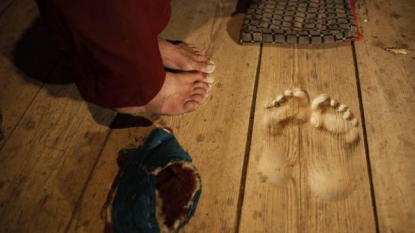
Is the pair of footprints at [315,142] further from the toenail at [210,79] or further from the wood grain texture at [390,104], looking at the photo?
the toenail at [210,79]

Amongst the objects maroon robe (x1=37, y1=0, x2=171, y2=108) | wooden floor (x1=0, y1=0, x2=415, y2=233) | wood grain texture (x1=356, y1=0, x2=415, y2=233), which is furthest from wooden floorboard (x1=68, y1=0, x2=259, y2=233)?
wood grain texture (x1=356, y1=0, x2=415, y2=233)

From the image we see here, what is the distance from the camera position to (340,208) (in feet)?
2.17

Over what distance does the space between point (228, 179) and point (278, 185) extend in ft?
0.38

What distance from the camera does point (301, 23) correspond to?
3.28 feet

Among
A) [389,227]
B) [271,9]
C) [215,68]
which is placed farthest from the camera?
[271,9]

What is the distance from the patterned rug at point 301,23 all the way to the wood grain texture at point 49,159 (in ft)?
1.78

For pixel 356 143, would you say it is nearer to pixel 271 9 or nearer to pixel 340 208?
pixel 340 208

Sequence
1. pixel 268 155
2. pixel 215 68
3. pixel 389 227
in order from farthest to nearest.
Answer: pixel 215 68 → pixel 268 155 → pixel 389 227

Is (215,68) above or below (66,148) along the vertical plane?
A: above

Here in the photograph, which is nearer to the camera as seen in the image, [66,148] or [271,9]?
[66,148]

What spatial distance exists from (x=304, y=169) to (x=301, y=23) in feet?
1.71

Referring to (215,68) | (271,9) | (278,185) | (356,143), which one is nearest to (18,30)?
(215,68)

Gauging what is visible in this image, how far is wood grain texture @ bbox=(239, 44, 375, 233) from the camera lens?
65 centimetres

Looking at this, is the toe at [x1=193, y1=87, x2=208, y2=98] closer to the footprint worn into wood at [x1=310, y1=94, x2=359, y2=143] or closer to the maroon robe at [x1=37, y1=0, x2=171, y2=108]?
the maroon robe at [x1=37, y1=0, x2=171, y2=108]
